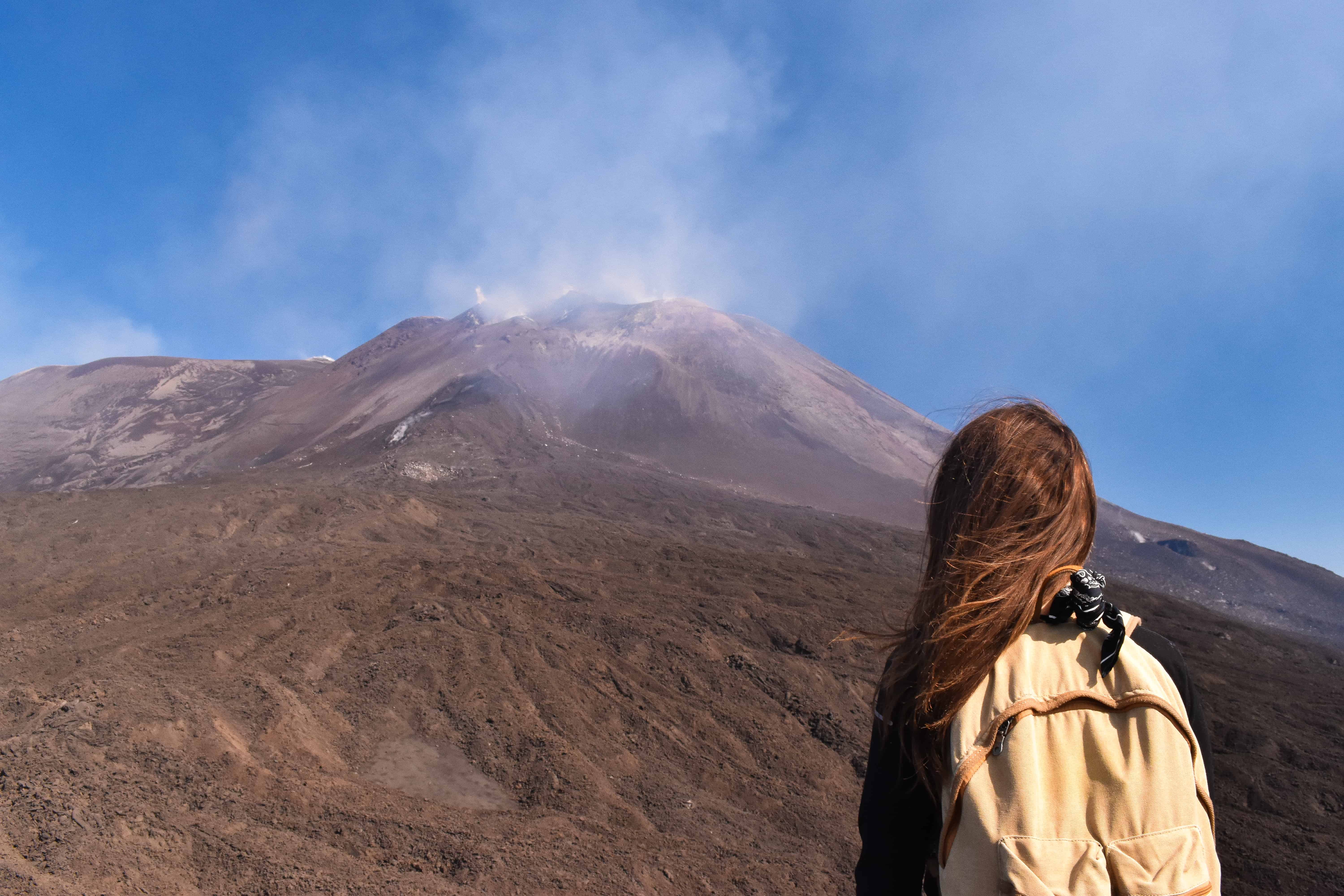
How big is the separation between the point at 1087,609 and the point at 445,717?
9.87 meters

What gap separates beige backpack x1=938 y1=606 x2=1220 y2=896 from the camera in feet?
3.48

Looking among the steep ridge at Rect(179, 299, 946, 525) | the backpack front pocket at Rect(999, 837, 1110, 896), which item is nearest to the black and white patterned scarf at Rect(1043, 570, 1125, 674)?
the backpack front pocket at Rect(999, 837, 1110, 896)

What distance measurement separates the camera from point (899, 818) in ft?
4.42

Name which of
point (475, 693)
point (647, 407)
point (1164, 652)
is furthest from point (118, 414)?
point (1164, 652)

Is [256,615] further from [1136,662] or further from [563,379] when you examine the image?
[563,379]

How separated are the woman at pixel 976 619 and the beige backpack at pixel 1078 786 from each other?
0.12ft

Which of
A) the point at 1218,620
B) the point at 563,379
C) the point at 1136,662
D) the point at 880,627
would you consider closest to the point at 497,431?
the point at 563,379

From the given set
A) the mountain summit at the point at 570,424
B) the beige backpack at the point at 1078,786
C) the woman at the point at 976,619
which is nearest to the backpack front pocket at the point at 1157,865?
the beige backpack at the point at 1078,786

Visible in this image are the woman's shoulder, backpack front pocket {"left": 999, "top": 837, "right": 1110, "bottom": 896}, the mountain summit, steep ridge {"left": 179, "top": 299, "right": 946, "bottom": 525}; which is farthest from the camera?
steep ridge {"left": 179, "top": 299, "right": 946, "bottom": 525}

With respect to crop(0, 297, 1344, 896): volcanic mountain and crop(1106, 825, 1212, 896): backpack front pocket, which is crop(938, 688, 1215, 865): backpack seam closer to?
crop(1106, 825, 1212, 896): backpack front pocket

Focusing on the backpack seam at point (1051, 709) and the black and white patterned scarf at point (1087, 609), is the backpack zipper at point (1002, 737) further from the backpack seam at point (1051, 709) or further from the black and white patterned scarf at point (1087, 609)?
the black and white patterned scarf at point (1087, 609)

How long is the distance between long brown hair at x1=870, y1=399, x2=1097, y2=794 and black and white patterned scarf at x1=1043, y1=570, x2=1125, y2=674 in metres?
0.04

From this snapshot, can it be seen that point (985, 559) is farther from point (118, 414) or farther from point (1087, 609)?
point (118, 414)

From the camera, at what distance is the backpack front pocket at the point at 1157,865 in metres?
1.05
